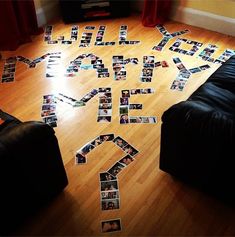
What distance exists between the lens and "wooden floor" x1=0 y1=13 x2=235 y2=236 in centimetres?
183

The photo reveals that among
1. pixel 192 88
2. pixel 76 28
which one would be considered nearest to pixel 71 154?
pixel 192 88

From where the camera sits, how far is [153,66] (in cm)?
305

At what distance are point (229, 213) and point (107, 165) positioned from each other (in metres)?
0.82

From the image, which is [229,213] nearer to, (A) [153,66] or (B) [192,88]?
(B) [192,88]

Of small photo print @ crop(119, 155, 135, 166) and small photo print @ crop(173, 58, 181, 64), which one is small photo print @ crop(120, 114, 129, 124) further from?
small photo print @ crop(173, 58, 181, 64)

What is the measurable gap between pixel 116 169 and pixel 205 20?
215cm

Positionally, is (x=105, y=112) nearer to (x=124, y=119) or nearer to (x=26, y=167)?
(x=124, y=119)

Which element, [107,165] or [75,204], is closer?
[75,204]

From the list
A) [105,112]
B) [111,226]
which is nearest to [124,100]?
[105,112]

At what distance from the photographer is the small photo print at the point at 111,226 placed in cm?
181

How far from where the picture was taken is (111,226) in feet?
5.99

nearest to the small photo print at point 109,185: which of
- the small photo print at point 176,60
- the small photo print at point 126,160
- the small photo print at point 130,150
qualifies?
the small photo print at point 126,160

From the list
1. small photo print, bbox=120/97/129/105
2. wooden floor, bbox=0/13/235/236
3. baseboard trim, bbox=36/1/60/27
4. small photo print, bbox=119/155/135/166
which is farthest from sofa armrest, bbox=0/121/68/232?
baseboard trim, bbox=36/1/60/27

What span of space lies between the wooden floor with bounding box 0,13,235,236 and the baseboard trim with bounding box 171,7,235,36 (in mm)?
76
